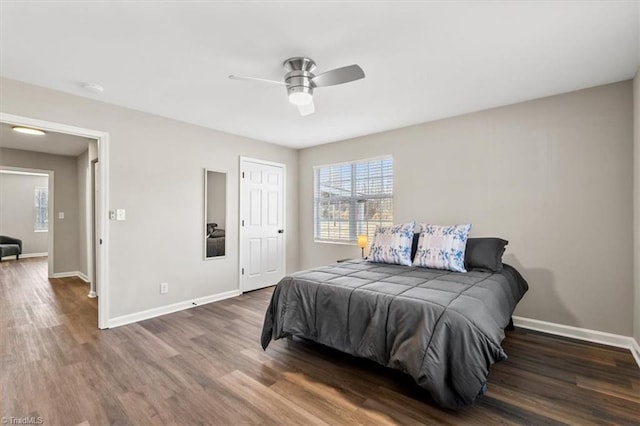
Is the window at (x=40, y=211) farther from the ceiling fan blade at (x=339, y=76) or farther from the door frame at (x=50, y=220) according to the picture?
the ceiling fan blade at (x=339, y=76)

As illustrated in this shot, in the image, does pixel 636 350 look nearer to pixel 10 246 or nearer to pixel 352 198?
pixel 352 198

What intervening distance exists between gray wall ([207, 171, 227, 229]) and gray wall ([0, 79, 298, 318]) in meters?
0.10

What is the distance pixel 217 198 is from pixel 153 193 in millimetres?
868

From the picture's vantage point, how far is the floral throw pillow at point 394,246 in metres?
3.24

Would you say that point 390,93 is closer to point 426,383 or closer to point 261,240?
point 426,383

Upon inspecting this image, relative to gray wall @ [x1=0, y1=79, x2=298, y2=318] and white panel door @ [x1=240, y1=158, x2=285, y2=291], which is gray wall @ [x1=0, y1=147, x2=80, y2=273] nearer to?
gray wall @ [x1=0, y1=79, x2=298, y2=318]

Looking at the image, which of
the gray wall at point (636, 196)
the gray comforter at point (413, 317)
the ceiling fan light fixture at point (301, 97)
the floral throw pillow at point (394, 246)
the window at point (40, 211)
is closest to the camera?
the gray comforter at point (413, 317)

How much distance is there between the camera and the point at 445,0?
1719mm

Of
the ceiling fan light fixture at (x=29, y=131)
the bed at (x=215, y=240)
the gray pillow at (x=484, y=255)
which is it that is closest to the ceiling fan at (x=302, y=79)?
the gray pillow at (x=484, y=255)

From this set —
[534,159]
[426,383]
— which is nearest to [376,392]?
[426,383]

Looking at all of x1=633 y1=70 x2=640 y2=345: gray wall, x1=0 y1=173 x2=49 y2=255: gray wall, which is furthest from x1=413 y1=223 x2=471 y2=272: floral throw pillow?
x1=0 y1=173 x2=49 y2=255: gray wall

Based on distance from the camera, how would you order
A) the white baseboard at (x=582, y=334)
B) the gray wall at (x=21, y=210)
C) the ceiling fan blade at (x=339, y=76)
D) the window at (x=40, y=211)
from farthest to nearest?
the window at (x=40, y=211)
the gray wall at (x=21, y=210)
the white baseboard at (x=582, y=334)
the ceiling fan blade at (x=339, y=76)

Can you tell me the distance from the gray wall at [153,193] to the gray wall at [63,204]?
154 inches

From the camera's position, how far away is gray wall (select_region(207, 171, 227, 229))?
4191 millimetres
